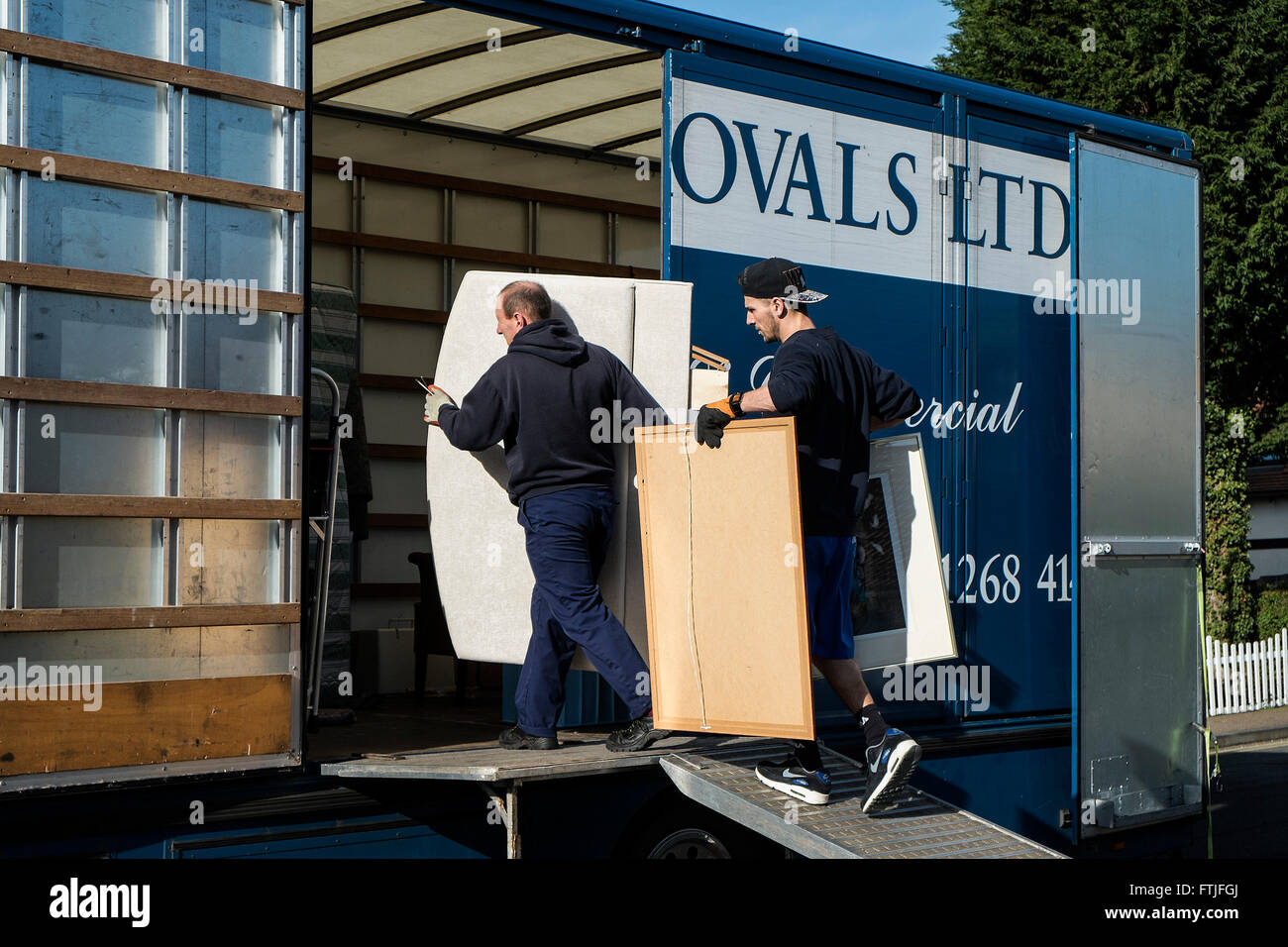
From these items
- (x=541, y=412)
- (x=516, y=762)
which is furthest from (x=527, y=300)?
(x=516, y=762)

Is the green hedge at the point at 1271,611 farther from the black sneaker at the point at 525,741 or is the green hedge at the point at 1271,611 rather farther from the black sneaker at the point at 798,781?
the black sneaker at the point at 525,741

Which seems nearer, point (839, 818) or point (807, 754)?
point (839, 818)

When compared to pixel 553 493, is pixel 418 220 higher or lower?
higher

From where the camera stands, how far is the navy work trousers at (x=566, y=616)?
179 inches

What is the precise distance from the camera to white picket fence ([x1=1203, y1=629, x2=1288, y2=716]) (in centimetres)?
1491

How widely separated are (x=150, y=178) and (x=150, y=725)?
1578mm

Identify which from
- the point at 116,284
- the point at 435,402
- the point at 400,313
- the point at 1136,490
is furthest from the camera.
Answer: the point at 400,313

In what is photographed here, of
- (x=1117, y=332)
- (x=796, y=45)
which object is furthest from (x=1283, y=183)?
(x=796, y=45)

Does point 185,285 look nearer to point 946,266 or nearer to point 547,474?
point 547,474

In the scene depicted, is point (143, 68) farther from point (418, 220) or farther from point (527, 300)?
point (418, 220)

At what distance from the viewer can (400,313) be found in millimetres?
8836

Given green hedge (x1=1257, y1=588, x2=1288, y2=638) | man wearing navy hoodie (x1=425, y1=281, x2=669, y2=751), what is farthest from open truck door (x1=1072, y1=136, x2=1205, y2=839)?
green hedge (x1=1257, y1=588, x2=1288, y2=638)

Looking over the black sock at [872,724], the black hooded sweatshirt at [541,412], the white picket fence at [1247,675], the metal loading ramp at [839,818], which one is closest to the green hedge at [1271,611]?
the white picket fence at [1247,675]
